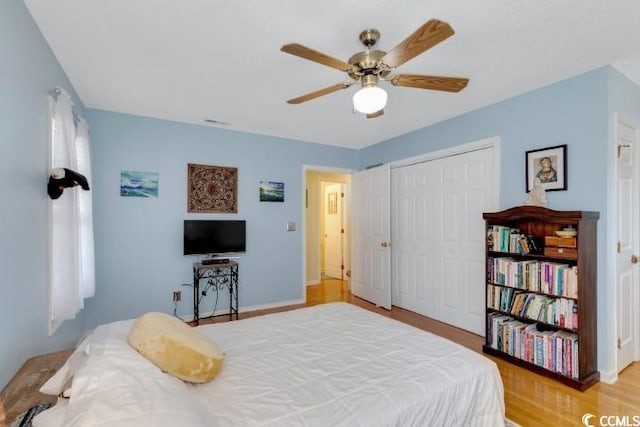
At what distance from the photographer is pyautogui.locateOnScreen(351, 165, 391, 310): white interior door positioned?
14.4 ft

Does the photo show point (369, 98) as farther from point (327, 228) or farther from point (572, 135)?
point (327, 228)

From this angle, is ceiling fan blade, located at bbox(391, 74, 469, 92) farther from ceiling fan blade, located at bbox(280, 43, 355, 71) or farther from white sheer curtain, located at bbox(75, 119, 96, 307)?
white sheer curtain, located at bbox(75, 119, 96, 307)

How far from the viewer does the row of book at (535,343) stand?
2352 millimetres

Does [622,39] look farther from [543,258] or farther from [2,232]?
[2,232]

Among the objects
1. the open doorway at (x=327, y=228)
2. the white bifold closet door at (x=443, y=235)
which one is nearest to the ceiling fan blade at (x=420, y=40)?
the white bifold closet door at (x=443, y=235)

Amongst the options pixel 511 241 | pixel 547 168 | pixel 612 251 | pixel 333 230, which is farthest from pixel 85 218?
pixel 333 230

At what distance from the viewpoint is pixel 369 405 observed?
1.23 meters

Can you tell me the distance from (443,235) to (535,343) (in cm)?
147

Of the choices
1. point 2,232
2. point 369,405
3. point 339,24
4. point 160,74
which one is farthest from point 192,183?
point 369,405

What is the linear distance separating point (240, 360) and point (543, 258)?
8.89 ft

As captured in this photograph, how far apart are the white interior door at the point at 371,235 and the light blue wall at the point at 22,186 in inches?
145

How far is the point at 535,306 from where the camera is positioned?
259cm

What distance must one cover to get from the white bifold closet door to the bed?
1853mm

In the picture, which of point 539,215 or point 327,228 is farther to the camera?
point 327,228
